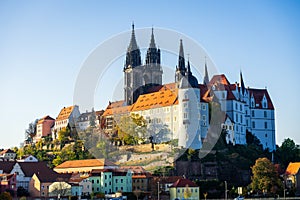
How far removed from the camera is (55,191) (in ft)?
236

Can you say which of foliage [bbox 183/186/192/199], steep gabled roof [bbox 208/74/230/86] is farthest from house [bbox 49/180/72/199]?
steep gabled roof [bbox 208/74/230/86]

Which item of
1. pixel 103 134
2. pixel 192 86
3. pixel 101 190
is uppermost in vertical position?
pixel 192 86

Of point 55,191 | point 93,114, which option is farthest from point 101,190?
point 93,114

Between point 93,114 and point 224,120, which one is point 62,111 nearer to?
point 93,114

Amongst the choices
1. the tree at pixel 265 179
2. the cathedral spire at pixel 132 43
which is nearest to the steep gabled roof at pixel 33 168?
the tree at pixel 265 179

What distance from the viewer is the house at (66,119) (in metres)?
118

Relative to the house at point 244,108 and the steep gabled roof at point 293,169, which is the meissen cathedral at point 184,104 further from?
the steep gabled roof at point 293,169

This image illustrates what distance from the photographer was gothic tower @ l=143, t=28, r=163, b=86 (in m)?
114

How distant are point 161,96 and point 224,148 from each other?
16073 millimetres

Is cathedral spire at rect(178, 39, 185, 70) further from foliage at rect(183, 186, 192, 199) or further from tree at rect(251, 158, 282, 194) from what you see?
foliage at rect(183, 186, 192, 199)

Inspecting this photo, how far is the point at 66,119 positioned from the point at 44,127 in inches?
269

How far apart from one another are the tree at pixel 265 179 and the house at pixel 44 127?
5534cm

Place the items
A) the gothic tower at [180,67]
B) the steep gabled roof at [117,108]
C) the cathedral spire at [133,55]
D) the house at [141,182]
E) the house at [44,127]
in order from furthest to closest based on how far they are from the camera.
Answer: the house at [44,127] < the cathedral spire at [133,55] < the steep gabled roof at [117,108] < the gothic tower at [180,67] < the house at [141,182]

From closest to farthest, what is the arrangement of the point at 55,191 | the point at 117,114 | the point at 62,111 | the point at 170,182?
the point at 55,191
the point at 170,182
the point at 117,114
the point at 62,111
